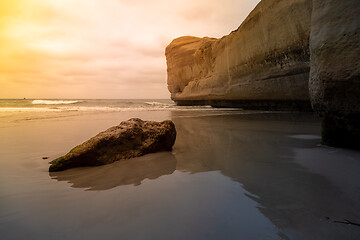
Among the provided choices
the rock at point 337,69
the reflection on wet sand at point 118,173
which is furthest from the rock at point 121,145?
the rock at point 337,69

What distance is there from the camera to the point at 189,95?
19.7m

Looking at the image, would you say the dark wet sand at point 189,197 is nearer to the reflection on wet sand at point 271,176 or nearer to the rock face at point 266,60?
the reflection on wet sand at point 271,176

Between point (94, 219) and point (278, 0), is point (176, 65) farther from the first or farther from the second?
point (94, 219)

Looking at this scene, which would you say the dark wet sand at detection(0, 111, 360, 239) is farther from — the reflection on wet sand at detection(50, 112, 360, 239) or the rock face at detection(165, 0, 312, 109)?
the rock face at detection(165, 0, 312, 109)

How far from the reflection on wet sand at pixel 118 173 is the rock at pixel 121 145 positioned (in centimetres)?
11

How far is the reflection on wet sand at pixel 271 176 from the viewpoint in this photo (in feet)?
4.22

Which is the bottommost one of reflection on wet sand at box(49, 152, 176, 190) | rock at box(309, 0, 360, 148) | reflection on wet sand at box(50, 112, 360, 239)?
reflection on wet sand at box(50, 112, 360, 239)

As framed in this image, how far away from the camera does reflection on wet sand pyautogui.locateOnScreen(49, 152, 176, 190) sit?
1.99 metres

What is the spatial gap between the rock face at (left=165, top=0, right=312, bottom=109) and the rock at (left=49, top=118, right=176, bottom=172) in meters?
6.83

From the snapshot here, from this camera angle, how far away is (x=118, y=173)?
7.45 feet

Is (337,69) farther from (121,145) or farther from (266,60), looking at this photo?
(266,60)

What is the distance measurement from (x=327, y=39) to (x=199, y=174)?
2.70 meters

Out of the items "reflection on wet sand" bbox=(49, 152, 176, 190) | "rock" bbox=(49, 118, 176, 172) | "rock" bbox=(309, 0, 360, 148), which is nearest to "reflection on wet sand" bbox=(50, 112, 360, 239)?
"reflection on wet sand" bbox=(49, 152, 176, 190)

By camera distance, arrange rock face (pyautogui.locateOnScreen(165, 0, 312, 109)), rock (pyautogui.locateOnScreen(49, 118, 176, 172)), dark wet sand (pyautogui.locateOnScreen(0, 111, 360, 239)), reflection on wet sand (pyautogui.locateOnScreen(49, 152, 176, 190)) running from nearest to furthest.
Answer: dark wet sand (pyautogui.locateOnScreen(0, 111, 360, 239))
reflection on wet sand (pyautogui.locateOnScreen(49, 152, 176, 190))
rock (pyautogui.locateOnScreen(49, 118, 176, 172))
rock face (pyautogui.locateOnScreen(165, 0, 312, 109))
